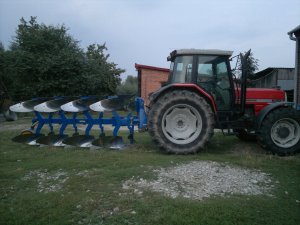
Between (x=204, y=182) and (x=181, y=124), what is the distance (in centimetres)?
216

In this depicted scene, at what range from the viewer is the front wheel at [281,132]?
5.53m

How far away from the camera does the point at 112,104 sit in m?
6.66

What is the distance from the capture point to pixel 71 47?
2020 cm

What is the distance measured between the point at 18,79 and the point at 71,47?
14.1ft

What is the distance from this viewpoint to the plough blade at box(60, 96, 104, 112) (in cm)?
640

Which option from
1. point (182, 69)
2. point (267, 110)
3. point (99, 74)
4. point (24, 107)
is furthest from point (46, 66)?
point (267, 110)

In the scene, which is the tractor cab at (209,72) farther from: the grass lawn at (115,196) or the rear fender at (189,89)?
the grass lawn at (115,196)

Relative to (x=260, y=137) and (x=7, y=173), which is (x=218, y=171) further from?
(x=7, y=173)

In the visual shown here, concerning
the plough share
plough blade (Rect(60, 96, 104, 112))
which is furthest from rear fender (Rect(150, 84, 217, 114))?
plough blade (Rect(60, 96, 104, 112))

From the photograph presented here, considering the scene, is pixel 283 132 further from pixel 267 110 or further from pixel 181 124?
pixel 181 124

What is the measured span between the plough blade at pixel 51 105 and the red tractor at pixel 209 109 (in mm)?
2535

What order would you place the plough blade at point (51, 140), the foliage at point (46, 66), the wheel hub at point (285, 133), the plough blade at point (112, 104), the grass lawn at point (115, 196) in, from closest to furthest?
the grass lawn at point (115, 196)
the wheel hub at point (285, 133)
the plough blade at point (112, 104)
the plough blade at point (51, 140)
the foliage at point (46, 66)

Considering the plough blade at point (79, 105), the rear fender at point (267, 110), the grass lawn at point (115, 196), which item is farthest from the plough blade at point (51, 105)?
the rear fender at point (267, 110)

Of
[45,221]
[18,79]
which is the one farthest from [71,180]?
[18,79]
